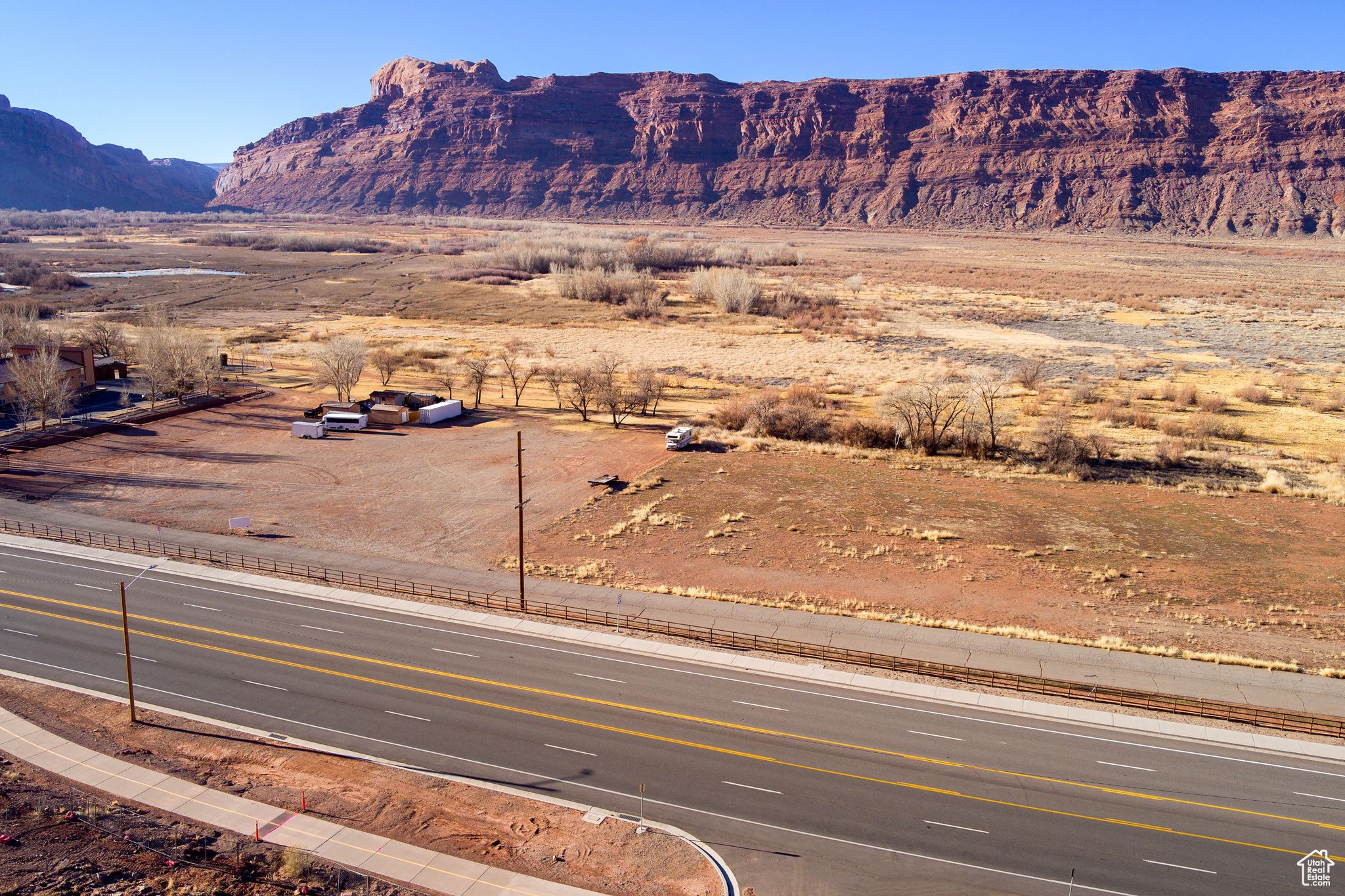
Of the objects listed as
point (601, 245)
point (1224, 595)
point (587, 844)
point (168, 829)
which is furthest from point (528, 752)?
point (601, 245)

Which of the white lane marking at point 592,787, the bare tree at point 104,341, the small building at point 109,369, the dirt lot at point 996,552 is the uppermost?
the bare tree at point 104,341

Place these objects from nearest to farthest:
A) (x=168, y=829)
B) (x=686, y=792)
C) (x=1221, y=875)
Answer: (x=1221, y=875) < (x=168, y=829) < (x=686, y=792)

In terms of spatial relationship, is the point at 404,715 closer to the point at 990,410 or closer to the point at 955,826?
the point at 955,826

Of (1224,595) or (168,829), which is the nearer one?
(168,829)

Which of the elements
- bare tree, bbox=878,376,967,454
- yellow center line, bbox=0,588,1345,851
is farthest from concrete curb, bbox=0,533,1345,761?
bare tree, bbox=878,376,967,454

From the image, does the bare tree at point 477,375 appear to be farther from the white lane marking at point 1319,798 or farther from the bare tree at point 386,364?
the white lane marking at point 1319,798

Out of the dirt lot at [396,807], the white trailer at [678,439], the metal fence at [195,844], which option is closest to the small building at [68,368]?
the white trailer at [678,439]

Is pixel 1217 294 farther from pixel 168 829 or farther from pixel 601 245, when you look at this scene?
pixel 168 829
